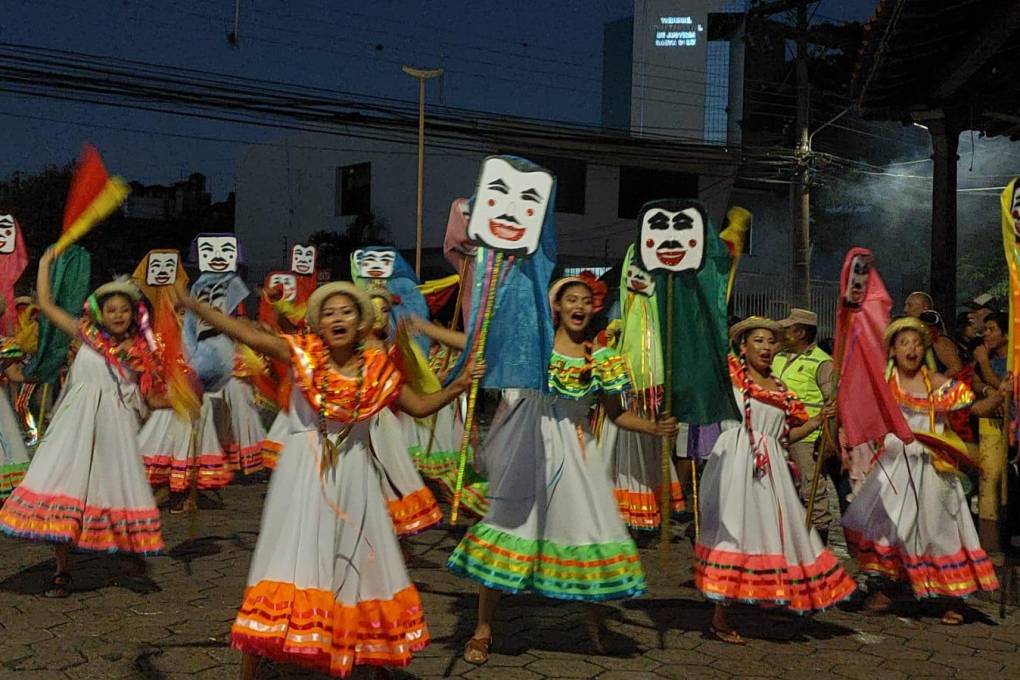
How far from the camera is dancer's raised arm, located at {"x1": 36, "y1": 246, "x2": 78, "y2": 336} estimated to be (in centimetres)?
640

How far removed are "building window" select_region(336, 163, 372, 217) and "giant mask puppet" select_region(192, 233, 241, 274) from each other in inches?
948

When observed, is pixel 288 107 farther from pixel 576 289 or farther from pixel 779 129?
pixel 779 129

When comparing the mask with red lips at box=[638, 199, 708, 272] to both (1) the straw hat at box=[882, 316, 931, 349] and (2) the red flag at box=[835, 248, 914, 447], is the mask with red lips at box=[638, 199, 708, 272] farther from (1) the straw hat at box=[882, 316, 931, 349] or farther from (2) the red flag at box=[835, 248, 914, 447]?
(1) the straw hat at box=[882, 316, 931, 349]

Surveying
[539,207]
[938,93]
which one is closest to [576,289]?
[539,207]

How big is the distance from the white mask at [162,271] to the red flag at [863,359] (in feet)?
13.4

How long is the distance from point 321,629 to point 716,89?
111 feet

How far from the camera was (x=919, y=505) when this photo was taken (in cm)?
656

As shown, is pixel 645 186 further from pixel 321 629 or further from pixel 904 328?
pixel 321 629

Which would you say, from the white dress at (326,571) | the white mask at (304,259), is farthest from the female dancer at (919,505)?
the white mask at (304,259)

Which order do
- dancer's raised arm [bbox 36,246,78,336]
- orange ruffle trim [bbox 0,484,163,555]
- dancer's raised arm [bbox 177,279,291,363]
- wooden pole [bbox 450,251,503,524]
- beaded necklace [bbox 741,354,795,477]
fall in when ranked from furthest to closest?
dancer's raised arm [bbox 36,246,78,336]
orange ruffle trim [bbox 0,484,163,555]
beaded necklace [bbox 741,354,795,477]
wooden pole [bbox 450,251,503,524]
dancer's raised arm [bbox 177,279,291,363]

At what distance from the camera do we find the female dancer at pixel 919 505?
646 cm

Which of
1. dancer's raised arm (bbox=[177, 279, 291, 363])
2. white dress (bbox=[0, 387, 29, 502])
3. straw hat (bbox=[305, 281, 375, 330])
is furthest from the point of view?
white dress (bbox=[0, 387, 29, 502])

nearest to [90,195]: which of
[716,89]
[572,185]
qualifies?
[572,185]

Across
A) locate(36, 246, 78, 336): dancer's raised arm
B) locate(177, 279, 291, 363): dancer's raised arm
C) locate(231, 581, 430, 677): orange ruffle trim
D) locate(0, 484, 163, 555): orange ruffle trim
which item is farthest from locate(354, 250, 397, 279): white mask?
locate(231, 581, 430, 677): orange ruffle trim
